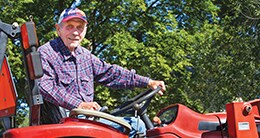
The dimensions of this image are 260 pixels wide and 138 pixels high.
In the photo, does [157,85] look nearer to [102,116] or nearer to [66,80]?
[66,80]

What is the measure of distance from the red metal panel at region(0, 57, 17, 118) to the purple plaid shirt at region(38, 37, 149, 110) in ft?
0.72

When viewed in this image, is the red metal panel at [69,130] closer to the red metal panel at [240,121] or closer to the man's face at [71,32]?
the red metal panel at [240,121]

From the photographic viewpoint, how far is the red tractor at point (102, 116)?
120 inches

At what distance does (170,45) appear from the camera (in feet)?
44.7

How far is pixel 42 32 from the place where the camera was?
13578 millimetres

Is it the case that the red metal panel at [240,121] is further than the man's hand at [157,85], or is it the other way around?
the man's hand at [157,85]

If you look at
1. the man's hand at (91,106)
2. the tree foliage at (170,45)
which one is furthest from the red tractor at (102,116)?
the tree foliage at (170,45)

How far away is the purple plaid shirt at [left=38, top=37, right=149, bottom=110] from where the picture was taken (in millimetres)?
3564

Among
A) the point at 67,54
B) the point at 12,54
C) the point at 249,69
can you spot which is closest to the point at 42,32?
the point at 12,54

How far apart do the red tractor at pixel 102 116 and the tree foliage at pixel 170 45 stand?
28.0 feet

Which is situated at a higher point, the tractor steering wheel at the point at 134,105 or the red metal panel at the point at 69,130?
the tractor steering wheel at the point at 134,105

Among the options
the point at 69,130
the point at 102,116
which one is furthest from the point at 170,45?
the point at 69,130

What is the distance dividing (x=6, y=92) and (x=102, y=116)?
0.81 meters

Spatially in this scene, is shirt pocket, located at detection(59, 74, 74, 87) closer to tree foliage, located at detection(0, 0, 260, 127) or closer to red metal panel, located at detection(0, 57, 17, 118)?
red metal panel, located at detection(0, 57, 17, 118)
